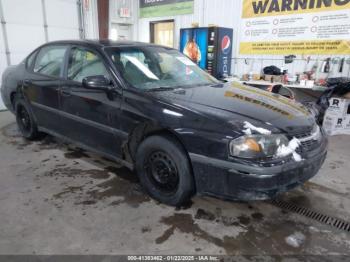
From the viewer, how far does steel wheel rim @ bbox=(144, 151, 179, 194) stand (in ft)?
7.56

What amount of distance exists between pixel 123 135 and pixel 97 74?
0.67 m

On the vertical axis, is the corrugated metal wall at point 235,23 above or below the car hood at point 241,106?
above

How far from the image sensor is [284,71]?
5.82 m

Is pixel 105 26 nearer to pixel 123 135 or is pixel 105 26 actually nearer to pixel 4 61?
pixel 4 61

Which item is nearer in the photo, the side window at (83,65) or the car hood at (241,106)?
the car hood at (241,106)

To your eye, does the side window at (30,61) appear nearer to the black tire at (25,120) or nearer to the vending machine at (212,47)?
the black tire at (25,120)

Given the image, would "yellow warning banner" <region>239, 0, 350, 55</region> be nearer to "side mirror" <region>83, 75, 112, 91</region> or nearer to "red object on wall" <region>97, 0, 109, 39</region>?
"red object on wall" <region>97, 0, 109, 39</region>

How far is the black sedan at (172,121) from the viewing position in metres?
1.95

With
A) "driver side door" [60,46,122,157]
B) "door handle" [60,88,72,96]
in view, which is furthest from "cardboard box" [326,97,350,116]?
"door handle" [60,88,72,96]

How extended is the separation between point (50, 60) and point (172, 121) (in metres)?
2.09

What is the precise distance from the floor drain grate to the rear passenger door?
2.45 m

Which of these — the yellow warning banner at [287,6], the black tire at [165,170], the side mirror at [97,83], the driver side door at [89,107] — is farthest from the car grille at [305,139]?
the yellow warning banner at [287,6]

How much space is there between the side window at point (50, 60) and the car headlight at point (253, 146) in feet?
7.19

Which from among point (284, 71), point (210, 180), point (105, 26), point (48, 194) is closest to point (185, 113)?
point (210, 180)
